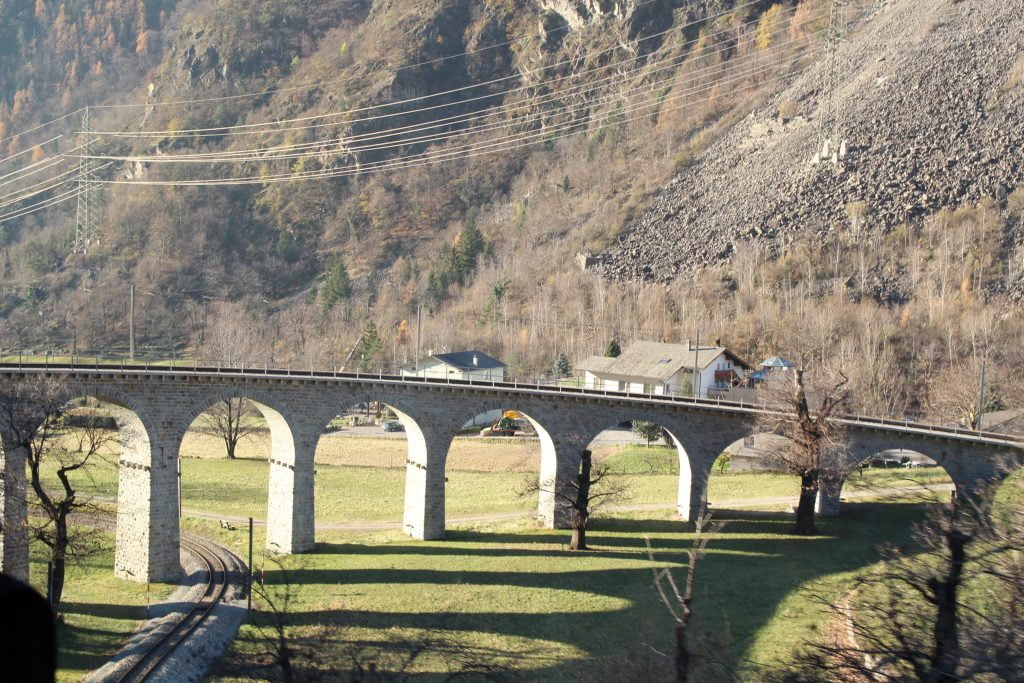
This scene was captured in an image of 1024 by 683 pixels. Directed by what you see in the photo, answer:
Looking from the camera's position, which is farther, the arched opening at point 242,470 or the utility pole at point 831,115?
the utility pole at point 831,115

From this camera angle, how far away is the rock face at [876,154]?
91.8 m

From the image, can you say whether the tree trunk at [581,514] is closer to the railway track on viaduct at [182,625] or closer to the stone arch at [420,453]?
the stone arch at [420,453]

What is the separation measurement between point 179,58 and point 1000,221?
134m

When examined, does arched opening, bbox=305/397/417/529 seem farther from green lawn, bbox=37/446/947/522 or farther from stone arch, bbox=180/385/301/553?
stone arch, bbox=180/385/301/553

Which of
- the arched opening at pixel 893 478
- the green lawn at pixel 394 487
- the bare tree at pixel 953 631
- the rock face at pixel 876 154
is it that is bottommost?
the green lawn at pixel 394 487

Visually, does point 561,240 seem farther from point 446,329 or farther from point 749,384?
point 749,384

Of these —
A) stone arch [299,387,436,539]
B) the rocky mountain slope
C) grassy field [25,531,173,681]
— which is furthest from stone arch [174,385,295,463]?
the rocky mountain slope

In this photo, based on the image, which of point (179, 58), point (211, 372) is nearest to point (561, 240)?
point (211, 372)

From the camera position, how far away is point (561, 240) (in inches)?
4471

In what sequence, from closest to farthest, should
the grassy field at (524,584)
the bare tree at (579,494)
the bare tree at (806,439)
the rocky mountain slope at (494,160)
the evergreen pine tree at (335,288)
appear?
the grassy field at (524,584) → the bare tree at (579,494) → the bare tree at (806,439) → the rocky mountain slope at (494,160) → the evergreen pine tree at (335,288)

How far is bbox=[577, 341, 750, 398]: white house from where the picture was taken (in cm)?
6172

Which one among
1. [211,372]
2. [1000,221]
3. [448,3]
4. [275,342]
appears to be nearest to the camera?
[211,372]

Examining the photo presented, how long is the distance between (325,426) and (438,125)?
11889 cm

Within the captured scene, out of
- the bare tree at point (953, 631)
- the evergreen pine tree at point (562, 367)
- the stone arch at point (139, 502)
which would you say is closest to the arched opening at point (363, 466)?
the stone arch at point (139, 502)
